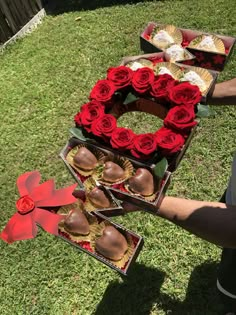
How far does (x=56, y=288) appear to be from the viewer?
12.2 ft

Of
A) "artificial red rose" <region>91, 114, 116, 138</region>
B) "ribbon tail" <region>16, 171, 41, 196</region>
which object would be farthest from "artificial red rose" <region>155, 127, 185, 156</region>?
"ribbon tail" <region>16, 171, 41, 196</region>

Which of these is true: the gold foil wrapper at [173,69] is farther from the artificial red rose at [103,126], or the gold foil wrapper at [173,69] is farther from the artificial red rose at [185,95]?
the artificial red rose at [103,126]

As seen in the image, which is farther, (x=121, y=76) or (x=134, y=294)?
(x=134, y=294)

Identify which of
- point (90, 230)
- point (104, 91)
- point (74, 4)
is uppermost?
point (104, 91)

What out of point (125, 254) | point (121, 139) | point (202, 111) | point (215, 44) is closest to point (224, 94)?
point (202, 111)

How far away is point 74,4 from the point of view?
23.1 feet

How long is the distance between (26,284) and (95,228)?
1.79 meters

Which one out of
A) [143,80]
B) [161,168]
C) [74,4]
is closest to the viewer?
[161,168]

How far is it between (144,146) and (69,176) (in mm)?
2356

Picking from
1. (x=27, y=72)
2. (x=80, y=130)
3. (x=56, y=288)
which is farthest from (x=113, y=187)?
(x=27, y=72)

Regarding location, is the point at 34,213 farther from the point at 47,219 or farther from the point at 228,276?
the point at 228,276

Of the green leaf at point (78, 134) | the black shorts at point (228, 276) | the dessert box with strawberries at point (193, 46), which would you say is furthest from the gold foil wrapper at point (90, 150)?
the black shorts at point (228, 276)

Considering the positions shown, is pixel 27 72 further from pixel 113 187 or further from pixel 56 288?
pixel 113 187

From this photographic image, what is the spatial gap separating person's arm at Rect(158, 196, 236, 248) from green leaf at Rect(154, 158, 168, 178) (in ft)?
0.49
